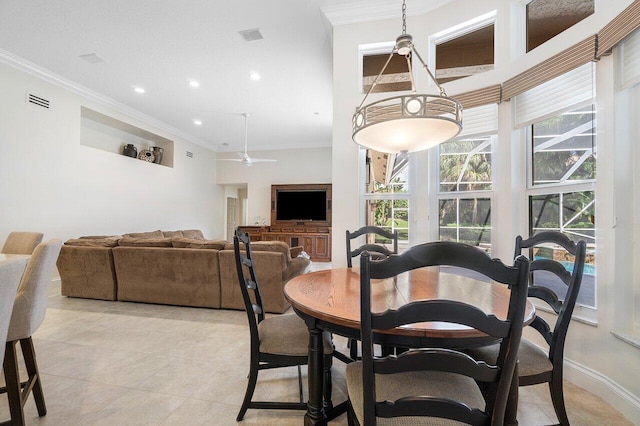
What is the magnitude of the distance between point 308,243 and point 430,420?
22.0 feet

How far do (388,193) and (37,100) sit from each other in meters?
5.23

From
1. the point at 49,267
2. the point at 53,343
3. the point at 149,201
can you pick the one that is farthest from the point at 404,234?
the point at 149,201

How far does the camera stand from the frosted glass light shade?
1.55m

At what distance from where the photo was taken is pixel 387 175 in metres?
3.19

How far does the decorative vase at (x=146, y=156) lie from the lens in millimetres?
6391

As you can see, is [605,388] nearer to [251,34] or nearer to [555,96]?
[555,96]

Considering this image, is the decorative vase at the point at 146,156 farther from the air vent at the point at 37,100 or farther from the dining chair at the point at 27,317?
the dining chair at the point at 27,317

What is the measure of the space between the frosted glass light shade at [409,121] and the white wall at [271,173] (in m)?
6.26

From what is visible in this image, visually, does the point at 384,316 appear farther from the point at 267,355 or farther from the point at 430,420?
the point at 267,355

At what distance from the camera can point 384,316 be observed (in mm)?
846

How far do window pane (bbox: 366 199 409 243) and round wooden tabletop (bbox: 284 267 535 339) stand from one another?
1.17 m

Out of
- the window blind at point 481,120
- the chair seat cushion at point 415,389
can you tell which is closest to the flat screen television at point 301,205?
the window blind at point 481,120

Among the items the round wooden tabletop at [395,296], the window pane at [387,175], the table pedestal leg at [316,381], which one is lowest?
the table pedestal leg at [316,381]

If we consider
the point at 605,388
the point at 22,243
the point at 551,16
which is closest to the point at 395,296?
the point at 605,388
